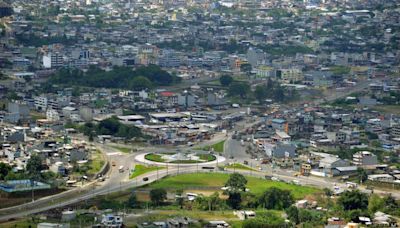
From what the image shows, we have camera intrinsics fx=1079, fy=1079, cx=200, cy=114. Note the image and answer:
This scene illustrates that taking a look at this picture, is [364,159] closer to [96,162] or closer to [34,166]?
[96,162]

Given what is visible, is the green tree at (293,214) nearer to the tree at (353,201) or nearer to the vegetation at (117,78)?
the tree at (353,201)

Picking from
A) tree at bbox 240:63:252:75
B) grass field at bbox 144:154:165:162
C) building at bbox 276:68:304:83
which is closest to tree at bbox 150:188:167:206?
grass field at bbox 144:154:165:162

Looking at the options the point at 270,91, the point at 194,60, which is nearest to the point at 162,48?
the point at 194,60

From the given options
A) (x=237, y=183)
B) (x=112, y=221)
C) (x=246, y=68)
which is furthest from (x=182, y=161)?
(x=246, y=68)

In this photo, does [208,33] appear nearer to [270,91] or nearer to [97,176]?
[270,91]

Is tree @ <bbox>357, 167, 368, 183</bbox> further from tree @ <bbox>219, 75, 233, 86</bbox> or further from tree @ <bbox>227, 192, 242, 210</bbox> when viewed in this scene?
tree @ <bbox>219, 75, 233, 86</bbox>
